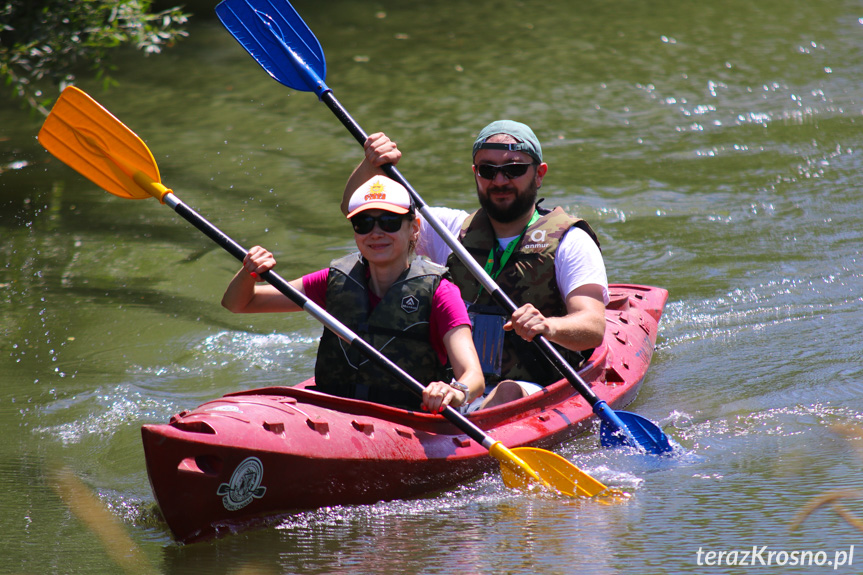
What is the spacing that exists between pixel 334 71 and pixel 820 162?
5.98 m

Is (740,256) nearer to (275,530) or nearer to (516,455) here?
(516,455)

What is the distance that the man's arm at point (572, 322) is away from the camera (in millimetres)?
3723

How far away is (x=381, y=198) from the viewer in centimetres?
351

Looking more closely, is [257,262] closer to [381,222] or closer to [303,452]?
[381,222]

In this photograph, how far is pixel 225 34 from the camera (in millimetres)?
13078

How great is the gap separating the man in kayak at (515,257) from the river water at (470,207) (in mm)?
453

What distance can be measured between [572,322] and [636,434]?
57 centimetres

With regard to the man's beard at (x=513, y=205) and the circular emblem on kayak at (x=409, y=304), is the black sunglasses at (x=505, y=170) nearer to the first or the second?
the man's beard at (x=513, y=205)

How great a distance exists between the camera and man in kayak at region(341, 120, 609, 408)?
4.12 m

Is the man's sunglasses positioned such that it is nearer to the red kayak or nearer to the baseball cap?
the red kayak

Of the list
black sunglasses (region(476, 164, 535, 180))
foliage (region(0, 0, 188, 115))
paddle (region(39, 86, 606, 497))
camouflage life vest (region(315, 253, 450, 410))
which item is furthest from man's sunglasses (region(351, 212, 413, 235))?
foliage (region(0, 0, 188, 115))

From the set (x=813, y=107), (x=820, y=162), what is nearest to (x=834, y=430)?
(x=820, y=162)

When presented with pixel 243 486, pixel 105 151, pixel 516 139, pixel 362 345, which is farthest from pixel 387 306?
pixel 105 151

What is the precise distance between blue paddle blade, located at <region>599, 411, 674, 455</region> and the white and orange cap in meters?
1.36
